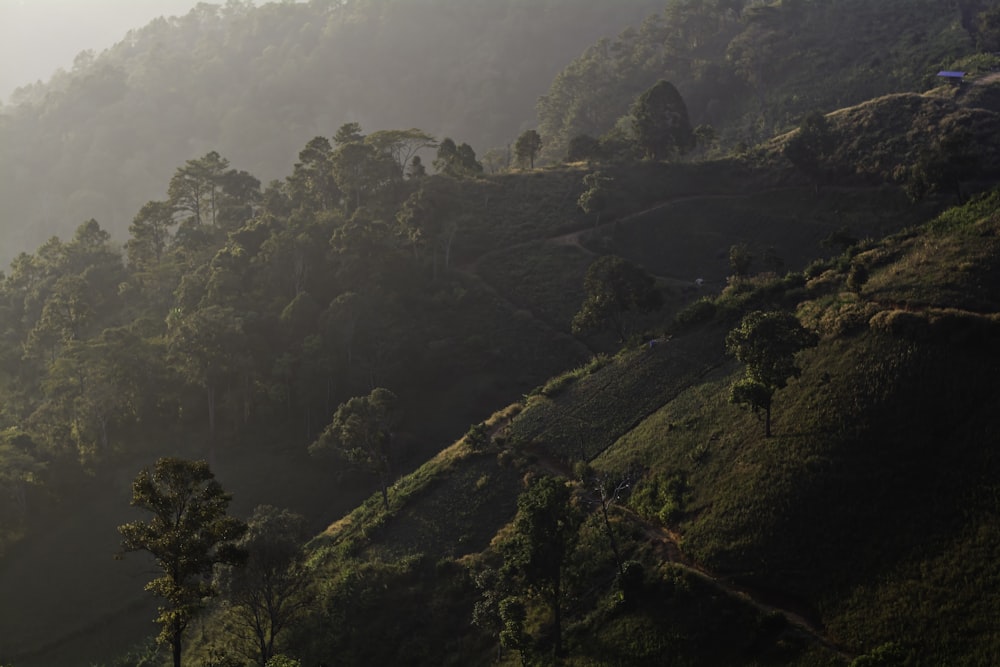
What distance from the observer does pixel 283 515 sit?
3838 centimetres

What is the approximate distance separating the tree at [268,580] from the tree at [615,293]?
31.0m

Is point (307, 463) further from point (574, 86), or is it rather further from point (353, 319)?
point (574, 86)

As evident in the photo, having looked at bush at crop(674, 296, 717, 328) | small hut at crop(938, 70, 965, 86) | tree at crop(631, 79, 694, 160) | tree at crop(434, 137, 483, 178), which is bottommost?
bush at crop(674, 296, 717, 328)

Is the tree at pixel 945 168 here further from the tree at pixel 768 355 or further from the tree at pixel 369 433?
the tree at pixel 369 433

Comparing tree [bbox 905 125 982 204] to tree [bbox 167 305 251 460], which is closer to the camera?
tree [bbox 905 125 982 204]

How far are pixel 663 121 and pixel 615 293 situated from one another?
4481cm

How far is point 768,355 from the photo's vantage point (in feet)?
127

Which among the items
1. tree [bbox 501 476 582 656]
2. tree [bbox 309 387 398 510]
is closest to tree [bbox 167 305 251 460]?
tree [bbox 309 387 398 510]

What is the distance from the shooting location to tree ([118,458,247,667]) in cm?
2781

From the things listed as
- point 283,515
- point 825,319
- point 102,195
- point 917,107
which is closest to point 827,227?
point 917,107

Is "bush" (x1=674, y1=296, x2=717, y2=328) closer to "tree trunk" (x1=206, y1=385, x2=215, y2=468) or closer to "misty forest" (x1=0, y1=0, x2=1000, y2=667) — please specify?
"misty forest" (x1=0, y1=0, x2=1000, y2=667)

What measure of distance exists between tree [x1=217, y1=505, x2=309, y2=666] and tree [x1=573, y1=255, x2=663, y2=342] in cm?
3096

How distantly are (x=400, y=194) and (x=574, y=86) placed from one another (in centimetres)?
7083

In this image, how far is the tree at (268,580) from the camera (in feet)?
116
